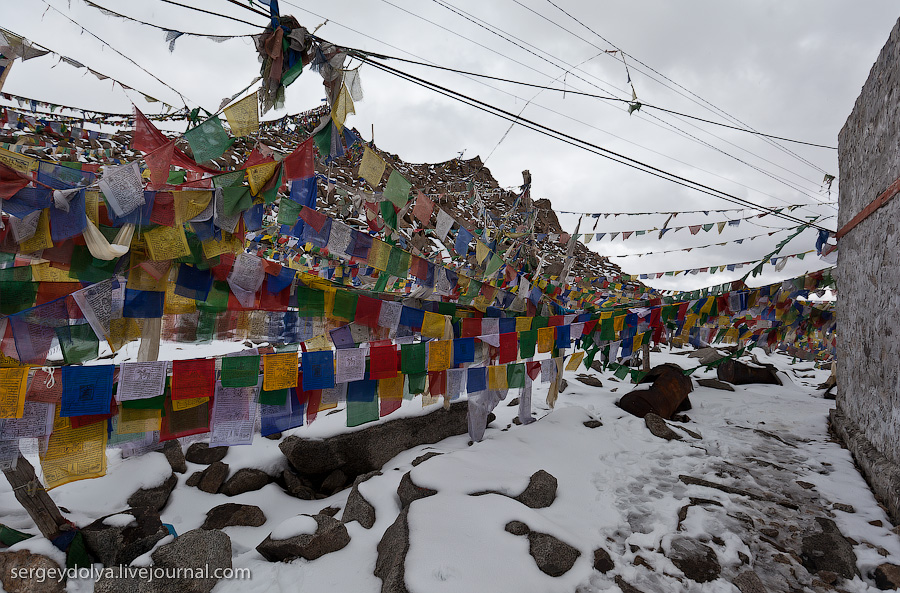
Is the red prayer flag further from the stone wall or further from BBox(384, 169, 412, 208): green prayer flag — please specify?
the stone wall

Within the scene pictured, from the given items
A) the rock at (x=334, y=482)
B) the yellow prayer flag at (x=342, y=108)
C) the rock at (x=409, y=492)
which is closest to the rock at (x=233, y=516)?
the rock at (x=334, y=482)

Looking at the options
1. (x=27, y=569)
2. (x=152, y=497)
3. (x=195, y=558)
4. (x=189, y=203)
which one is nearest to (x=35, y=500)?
(x=27, y=569)

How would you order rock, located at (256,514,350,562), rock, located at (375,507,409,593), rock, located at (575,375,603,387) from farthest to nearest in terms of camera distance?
rock, located at (575,375,603,387)
rock, located at (256,514,350,562)
rock, located at (375,507,409,593)

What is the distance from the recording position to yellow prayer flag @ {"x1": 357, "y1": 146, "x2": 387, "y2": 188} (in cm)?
443

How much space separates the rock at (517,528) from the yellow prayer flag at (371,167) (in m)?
3.91

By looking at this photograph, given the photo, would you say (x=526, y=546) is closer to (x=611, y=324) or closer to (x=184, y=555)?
(x=184, y=555)

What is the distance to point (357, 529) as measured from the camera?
455 centimetres

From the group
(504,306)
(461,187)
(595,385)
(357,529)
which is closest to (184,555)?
(357,529)

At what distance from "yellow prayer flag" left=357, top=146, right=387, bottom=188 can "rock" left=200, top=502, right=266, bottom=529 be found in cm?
495

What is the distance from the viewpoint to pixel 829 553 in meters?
3.93

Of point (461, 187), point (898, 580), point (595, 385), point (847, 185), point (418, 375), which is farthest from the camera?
point (461, 187)

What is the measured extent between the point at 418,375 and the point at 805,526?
15.4 ft

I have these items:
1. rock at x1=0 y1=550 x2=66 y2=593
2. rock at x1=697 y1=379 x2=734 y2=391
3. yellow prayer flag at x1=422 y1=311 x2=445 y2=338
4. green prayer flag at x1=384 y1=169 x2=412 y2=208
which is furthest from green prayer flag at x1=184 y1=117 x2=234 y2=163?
rock at x1=697 y1=379 x2=734 y2=391

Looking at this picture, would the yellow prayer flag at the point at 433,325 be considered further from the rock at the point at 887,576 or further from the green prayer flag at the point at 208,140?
the rock at the point at 887,576
